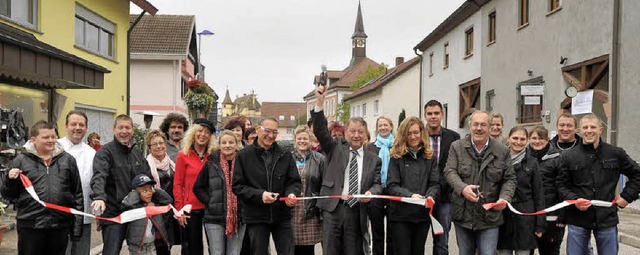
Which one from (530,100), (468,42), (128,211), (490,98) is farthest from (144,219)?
(468,42)

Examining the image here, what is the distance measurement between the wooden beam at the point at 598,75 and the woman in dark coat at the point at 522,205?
896cm

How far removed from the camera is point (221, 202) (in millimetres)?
6379

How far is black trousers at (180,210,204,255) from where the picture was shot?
6.62m

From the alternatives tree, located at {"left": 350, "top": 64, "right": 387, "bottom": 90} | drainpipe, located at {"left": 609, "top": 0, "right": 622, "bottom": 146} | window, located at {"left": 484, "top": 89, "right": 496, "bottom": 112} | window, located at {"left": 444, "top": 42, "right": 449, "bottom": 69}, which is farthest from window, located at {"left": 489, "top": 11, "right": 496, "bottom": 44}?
tree, located at {"left": 350, "top": 64, "right": 387, "bottom": 90}

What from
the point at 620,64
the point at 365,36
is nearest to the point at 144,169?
the point at 620,64

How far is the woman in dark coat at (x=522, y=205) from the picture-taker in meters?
5.92

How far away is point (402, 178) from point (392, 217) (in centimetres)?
42

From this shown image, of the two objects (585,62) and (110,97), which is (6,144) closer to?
(110,97)

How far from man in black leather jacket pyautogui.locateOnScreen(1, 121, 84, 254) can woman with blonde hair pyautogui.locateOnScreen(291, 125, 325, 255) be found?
2313 millimetres

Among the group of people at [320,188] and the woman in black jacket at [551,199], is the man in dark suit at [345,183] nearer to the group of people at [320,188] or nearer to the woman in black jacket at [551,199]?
the group of people at [320,188]

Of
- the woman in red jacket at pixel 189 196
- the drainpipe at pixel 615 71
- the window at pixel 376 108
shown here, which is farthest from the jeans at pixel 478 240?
the window at pixel 376 108

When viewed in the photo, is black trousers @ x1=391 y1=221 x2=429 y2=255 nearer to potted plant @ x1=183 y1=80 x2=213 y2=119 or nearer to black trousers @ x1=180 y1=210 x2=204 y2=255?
black trousers @ x1=180 y1=210 x2=204 y2=255

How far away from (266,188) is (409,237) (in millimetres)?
1552

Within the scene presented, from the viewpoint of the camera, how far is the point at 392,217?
240 inches
